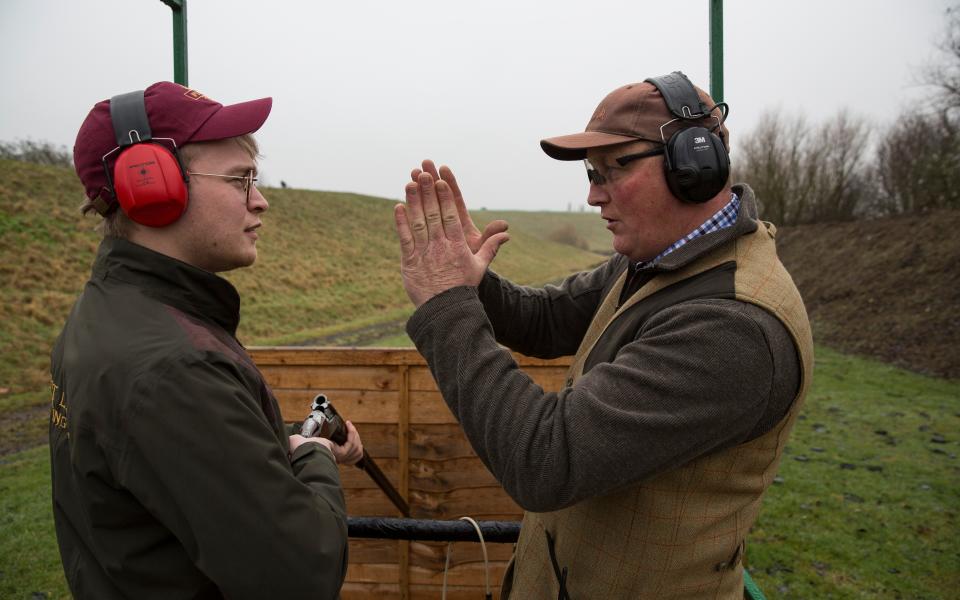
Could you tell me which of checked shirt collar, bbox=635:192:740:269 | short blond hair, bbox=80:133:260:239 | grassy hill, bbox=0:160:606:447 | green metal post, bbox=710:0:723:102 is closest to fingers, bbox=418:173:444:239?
short blond hair, bbox=80:133:260:239

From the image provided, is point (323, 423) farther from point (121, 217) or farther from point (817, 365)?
point (817, 365)

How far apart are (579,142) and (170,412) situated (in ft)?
3.92

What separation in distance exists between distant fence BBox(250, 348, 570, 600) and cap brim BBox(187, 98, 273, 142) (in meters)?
1.99

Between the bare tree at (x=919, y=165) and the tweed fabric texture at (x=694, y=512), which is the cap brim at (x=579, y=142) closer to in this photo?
the tweed fabric texture at (x=694, y=512)

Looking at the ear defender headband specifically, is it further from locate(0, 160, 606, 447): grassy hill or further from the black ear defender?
locate(0, 160, 606, 447): grassy hill

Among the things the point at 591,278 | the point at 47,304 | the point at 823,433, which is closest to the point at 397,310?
the point at 47,304

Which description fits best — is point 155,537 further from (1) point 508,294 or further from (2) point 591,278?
(2) point 591,278

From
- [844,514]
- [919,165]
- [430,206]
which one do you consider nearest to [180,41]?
[430,206]

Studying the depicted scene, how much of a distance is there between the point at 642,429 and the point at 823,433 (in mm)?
7865

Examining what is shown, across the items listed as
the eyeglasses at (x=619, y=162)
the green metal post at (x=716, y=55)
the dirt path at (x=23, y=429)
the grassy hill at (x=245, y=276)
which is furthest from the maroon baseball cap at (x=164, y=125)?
the grassy hill at (x=245, y=276)

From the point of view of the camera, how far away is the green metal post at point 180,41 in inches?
93.0

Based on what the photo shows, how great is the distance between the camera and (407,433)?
3.45m

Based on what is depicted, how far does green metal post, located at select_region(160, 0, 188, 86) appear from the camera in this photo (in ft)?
7.75

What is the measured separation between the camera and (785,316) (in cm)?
135
